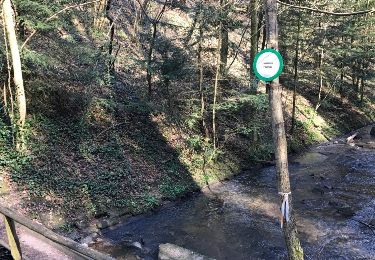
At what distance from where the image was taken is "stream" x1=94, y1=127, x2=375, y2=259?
9883mm

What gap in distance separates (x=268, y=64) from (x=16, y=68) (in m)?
8.69

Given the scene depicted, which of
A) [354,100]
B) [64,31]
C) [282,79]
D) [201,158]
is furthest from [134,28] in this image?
[354,100]

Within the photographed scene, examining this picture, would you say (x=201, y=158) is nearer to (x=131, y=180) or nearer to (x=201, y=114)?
(x=201, y=114)

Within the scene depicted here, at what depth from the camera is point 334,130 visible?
84.0ft

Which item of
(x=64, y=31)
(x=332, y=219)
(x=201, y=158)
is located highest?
(x=64, y=31)

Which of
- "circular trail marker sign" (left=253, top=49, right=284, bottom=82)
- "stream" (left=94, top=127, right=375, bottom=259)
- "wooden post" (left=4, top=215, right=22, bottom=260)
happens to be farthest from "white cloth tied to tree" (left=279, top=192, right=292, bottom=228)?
"wooden post" (left=4, top=215, right=22, bottom=260)

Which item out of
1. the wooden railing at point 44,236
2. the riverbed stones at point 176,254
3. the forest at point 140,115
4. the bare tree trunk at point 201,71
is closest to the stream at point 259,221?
the forest at point 140,115

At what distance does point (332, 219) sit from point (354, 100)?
22.7 meters

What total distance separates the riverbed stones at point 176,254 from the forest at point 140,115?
1167 millimetres

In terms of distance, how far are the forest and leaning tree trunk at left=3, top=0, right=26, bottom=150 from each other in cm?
4

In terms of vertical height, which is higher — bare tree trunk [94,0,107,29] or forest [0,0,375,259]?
bare tree trunk [94,0,107,29]

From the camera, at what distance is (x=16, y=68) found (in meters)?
11.8

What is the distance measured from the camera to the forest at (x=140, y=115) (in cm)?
1100

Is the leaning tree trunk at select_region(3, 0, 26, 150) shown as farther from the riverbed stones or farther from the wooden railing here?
the wooden railing
